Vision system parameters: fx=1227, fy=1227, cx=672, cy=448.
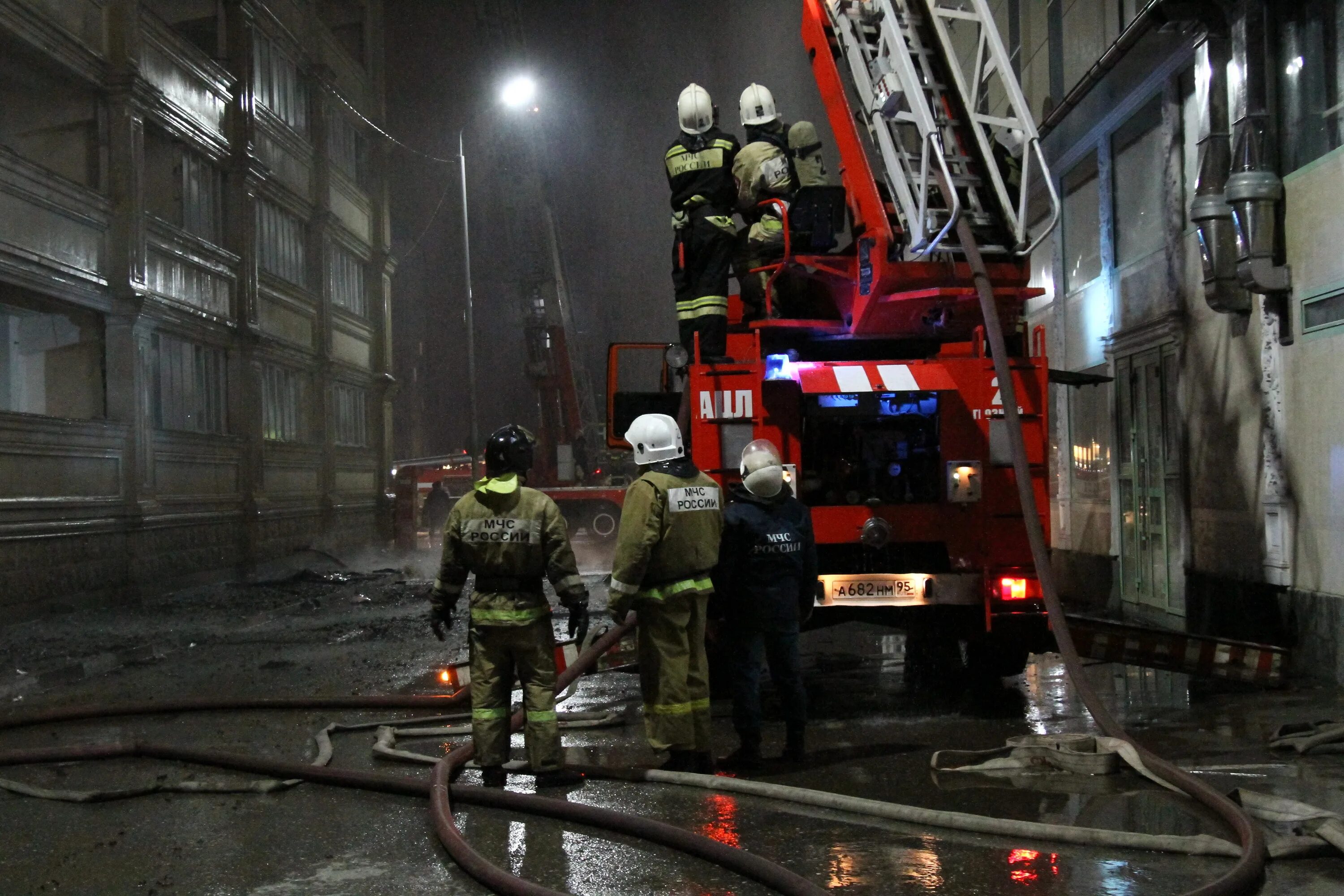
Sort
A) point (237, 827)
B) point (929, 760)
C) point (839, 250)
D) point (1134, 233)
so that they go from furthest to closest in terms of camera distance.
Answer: point (1134, 233) → point (839, 250) → point (929, 760) → point (237, 827)

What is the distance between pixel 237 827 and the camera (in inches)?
201

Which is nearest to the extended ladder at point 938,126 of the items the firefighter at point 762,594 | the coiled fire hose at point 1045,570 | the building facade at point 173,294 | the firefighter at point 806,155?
the coiled fire hose at point 1045,570

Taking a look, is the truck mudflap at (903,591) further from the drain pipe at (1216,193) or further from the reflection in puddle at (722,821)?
the drain pipe at (1216,193)

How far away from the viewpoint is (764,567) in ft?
20.7

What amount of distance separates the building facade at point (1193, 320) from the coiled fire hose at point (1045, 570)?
2.50 metres

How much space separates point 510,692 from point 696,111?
4.49m

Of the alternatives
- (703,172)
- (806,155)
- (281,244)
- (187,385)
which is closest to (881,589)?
(703,172)

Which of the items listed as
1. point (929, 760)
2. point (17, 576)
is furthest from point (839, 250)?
point (17, 576)

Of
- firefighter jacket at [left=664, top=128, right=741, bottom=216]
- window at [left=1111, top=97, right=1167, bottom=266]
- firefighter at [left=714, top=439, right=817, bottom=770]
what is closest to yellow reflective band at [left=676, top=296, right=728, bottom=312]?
firefighter jacket at [left=664, top=128, right=741, bottom=216]

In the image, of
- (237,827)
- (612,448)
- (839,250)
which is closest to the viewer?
(237,827)

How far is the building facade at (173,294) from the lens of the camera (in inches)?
559

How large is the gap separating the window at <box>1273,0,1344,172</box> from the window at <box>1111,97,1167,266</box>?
249 cm

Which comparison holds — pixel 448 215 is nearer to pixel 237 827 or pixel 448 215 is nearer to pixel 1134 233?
pixel 1134 233

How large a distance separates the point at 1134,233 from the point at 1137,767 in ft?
27.7
